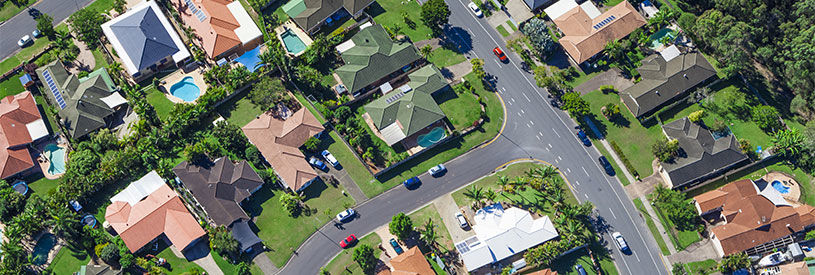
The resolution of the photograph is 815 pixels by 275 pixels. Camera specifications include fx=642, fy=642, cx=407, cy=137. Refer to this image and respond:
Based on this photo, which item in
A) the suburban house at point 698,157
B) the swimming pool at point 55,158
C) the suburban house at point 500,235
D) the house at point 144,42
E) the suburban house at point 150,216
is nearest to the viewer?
the suburban house at point 500,235

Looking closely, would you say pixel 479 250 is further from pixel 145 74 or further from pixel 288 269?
pixel 145 74

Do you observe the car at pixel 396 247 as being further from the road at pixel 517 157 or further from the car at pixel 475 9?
the car at pixel 475 9

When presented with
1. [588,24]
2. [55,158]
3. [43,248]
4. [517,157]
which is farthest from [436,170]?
Result: [55,158]

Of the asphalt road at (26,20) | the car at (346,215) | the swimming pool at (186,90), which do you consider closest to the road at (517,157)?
the car at (346,215)

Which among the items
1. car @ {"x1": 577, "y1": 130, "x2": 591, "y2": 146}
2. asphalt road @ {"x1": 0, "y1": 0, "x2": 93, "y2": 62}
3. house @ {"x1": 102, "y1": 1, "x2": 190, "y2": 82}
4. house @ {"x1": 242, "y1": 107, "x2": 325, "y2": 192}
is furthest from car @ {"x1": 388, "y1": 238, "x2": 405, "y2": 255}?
asphalt road @ {"x1": 0, "y1": 0, "x2": 93, "y2": 62}

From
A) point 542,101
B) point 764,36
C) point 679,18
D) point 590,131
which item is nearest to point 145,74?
point 542,101
